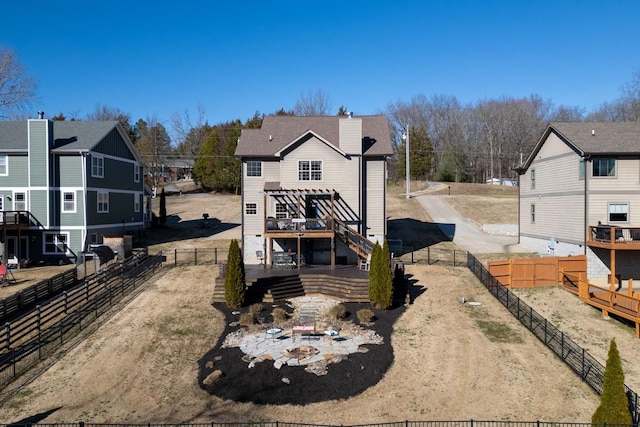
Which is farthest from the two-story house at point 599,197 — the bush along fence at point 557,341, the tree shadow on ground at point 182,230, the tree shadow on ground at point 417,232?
the tree shadow on ground at point 182,230

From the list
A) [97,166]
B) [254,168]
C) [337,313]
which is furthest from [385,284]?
[97,166]

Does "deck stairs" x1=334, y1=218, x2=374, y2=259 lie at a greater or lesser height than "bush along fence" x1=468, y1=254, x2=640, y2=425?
greater

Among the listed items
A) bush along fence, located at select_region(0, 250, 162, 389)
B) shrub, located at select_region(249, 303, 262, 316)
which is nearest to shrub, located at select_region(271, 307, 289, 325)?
shrub, located at select_region(249, 303, 262, 316)

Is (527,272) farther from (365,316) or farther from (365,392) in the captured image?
(365,392)

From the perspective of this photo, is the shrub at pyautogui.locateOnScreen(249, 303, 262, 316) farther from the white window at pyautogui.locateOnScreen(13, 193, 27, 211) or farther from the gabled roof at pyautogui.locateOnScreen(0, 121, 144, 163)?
the white window at pyautogui.locateOnScreen(13, 193, 27, 211)

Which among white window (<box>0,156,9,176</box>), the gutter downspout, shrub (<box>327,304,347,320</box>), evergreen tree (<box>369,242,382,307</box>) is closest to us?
shrub (<box>327,304,347,320</box>)

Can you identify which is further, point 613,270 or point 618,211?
point 618,211

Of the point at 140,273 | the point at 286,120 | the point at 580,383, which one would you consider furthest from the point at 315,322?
the point at 286,120

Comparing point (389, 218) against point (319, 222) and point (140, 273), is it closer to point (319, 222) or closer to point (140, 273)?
point (319, 222)
